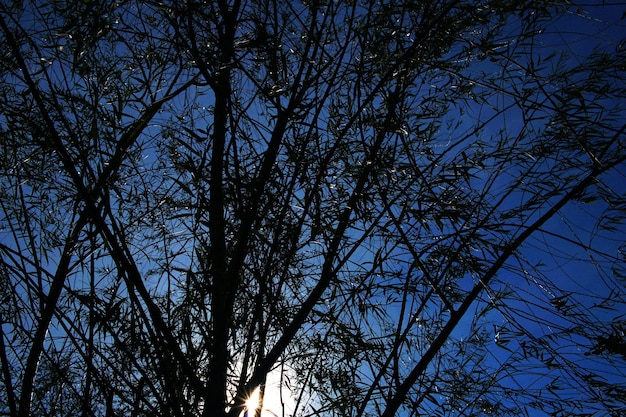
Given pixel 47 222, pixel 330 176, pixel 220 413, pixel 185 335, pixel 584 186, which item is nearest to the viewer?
pixel 220 413

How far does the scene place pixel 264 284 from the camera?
1678 mm

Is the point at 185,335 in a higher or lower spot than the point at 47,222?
lower

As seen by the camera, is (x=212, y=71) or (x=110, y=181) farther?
(x=212, y=71)

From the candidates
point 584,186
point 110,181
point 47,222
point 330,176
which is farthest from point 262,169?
point 47,222

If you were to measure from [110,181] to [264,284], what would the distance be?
0.67 meters

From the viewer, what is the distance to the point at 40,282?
5.41 ft

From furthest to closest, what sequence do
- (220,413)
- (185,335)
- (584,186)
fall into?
(185,335) < (584,186) < (220,413)

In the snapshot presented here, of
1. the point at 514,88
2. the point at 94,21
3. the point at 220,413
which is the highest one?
the point at 94,21

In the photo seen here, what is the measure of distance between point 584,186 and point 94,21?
6.40 ft

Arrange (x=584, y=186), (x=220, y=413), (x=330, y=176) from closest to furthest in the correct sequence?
(x=220, y=413) < (x=584, y=186) < (x=330, y=176)

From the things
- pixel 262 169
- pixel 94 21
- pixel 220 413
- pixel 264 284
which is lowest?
pixel 220 413

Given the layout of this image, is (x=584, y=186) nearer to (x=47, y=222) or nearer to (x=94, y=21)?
(x=94, y=21)

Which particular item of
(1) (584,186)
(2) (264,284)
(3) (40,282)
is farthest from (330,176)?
(3) (40,282)

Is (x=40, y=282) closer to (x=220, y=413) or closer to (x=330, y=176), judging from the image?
(x=220, y=413)
